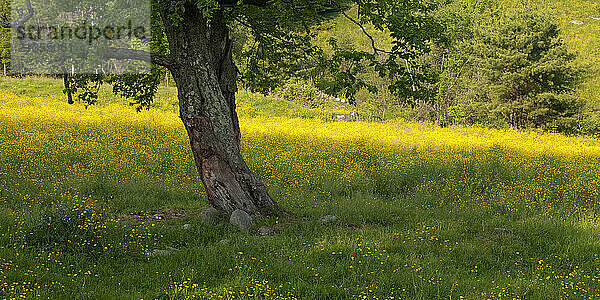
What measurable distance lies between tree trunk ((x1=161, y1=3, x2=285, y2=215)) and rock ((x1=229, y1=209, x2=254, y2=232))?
459mm

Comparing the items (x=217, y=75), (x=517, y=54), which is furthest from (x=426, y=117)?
(x=217, y=75)

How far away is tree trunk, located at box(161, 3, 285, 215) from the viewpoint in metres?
8.74

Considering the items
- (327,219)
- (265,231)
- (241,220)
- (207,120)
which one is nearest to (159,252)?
(241,220)

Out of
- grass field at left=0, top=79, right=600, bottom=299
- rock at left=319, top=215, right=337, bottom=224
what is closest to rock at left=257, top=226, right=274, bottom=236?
grass field at left=0, top=79, right=600, bottom=299

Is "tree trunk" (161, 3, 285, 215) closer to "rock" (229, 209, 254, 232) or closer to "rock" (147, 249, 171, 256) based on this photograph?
"rock" (229, 209, 254, 232)

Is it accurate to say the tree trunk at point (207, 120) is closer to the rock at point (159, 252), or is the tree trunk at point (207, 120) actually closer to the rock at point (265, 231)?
the rock at point (265, 231)

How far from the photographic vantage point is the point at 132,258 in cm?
660

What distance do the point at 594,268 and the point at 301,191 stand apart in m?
6.64

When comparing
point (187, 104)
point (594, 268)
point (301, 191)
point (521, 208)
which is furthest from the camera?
point (301, 191)

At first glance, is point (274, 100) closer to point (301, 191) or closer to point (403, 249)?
point (301, 191)

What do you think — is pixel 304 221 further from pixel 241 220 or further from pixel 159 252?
→ pixel 159 252

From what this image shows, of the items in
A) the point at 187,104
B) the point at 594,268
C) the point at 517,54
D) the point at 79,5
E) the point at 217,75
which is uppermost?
the point at 517,54

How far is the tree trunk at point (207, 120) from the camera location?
874 centimetres

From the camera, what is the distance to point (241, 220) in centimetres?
834
